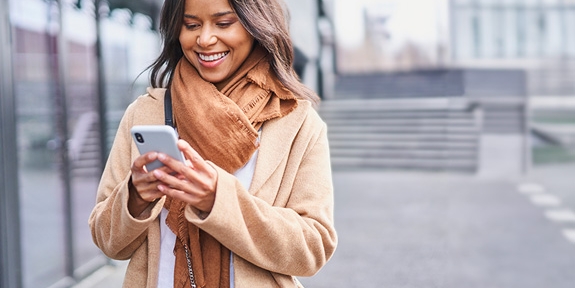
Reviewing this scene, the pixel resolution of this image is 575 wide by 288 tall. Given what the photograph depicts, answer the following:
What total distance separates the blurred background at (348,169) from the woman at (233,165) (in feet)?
1.07

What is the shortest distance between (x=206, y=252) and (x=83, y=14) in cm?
417

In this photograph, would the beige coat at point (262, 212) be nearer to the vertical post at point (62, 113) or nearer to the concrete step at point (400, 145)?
the vertical post at point (62, 113)

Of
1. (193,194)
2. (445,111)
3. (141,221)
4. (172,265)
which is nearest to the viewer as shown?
(193,194)

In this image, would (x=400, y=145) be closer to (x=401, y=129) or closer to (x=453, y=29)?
(x=401, y=129)

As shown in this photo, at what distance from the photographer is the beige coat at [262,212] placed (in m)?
1.22

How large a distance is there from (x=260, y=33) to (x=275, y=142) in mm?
228

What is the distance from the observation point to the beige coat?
122 cm

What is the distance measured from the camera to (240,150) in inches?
51.6

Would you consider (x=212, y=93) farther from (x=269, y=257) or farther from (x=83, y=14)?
(x=83, y=14)

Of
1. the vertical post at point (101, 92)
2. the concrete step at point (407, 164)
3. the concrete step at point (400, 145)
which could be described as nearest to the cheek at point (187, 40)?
the vertical post at point (101, 92)

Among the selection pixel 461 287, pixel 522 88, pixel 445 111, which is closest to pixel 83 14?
pixel 461 287

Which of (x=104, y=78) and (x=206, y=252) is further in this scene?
(x=104, y=78)

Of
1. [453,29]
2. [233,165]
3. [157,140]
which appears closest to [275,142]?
[233,165]

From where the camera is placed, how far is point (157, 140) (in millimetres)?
1109
